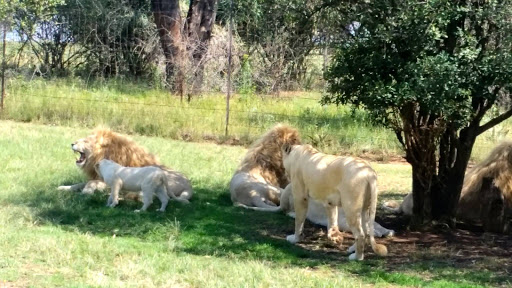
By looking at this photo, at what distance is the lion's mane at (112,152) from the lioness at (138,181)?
2.31 feet

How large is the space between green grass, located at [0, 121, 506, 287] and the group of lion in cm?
29

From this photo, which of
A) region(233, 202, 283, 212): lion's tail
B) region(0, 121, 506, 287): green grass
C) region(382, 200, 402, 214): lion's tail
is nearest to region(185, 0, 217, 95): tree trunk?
region(0, 121, 506, 287): green grass

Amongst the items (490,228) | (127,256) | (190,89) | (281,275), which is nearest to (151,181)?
(127,256)

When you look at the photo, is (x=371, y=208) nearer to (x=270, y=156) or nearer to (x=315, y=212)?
(x=315, y=212)

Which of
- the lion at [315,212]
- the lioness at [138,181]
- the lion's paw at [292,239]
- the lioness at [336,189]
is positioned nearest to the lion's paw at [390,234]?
the lion at [315,212]

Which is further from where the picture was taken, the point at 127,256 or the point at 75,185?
the point at 75,185

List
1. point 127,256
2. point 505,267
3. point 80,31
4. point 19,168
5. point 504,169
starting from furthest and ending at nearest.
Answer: point 80,31
point 19,168
point 504,169
point 505,267
point 127,256

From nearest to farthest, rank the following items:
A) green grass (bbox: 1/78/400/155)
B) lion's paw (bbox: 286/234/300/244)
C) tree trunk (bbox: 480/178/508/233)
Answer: lion's paw (bbox: 286/234/300/244) < tree trunk (bbox: 480/178/508/233) < green grass (bbox: 1/78/400/155)

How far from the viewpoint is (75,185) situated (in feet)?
34.0

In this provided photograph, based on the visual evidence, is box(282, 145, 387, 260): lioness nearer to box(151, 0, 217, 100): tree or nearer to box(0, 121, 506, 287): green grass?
box(0, 121, 506, 287): green grass

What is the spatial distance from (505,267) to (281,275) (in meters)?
2.48

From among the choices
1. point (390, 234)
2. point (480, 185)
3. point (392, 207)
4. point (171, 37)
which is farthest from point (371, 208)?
point (171, 37)

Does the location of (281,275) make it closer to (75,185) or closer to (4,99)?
(75,185)

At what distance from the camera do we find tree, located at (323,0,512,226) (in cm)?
770
